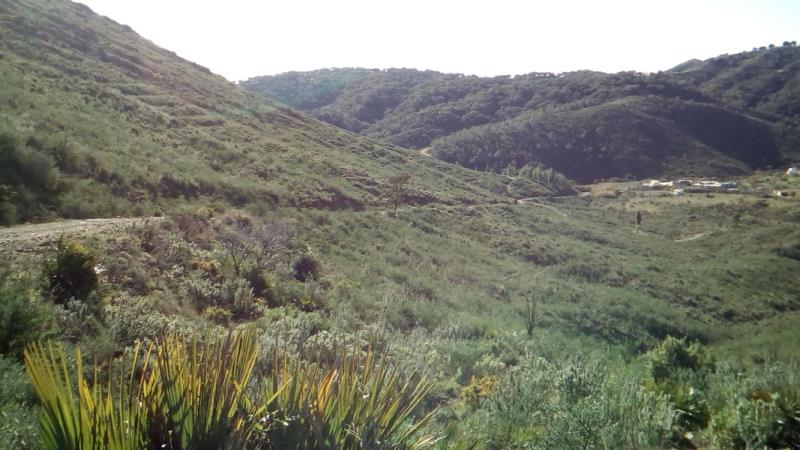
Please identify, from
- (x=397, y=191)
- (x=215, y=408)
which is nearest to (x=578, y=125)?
(x=397, y=191)

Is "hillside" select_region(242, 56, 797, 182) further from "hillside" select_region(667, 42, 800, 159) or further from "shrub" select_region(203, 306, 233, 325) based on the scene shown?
"shrub" select_region(203, 306, 233, 325)

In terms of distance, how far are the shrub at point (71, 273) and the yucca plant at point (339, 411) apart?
5.42 meters

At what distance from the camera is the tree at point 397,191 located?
31.7 meters

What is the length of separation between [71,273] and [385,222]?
745 inches

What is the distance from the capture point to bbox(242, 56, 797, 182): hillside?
73.6 meters

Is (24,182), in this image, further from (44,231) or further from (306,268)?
(306,268)

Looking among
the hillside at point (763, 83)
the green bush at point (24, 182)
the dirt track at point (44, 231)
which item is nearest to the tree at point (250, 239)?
the dirt track at point (44, 231)

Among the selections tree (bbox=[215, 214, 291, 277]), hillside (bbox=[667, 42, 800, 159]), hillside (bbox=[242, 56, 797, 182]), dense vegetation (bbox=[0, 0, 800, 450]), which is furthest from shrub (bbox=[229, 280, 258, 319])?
hillside (bbox=[667, 42, 800, 159])

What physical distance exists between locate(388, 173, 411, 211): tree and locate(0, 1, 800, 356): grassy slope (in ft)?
3.98

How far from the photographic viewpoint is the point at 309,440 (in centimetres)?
220

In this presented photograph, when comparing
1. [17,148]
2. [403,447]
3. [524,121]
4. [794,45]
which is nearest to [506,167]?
[524,121]

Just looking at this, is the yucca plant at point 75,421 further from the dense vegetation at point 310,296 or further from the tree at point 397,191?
the tree at point 397,191

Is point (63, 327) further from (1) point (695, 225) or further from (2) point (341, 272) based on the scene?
(1) point (695, 225)

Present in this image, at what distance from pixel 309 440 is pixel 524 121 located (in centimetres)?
8856
